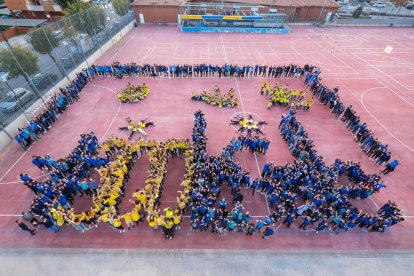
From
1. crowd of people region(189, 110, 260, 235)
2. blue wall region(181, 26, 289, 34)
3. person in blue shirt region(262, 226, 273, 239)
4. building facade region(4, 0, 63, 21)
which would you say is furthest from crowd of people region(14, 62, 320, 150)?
building facade region(4, 0, 63, 21)

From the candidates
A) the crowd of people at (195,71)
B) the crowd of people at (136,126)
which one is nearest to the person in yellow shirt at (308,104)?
the crowd of people at (195,71)

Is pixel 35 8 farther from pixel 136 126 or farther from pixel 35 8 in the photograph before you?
pixel 136 126

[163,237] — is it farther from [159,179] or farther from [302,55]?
[302,55]

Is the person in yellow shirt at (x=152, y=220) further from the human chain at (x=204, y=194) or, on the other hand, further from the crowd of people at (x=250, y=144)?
the crowd of people at (x=250, y=144)

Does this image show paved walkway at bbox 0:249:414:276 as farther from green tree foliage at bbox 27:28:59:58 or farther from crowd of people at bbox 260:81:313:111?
green tree foliage at bbox 27:28:59:58

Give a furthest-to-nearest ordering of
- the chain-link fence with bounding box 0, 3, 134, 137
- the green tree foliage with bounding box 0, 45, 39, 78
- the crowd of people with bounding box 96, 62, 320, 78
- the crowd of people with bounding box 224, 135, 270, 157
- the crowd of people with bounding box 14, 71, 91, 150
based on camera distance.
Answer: the crowd of people with bounding box 96, 62, 320, 78 < the green tree foliage with bounding box 0, 45, 39, 78 < the chain-link fence with bounding box 0, 3, 134, 137 < the crowd of people with bounding box 14, 71, 91, 150 < the crowd of people with bounding box 224, 135, 270, 157

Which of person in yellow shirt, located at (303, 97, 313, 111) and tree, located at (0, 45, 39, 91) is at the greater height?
tree, located at (0, 45, 39, 91)
